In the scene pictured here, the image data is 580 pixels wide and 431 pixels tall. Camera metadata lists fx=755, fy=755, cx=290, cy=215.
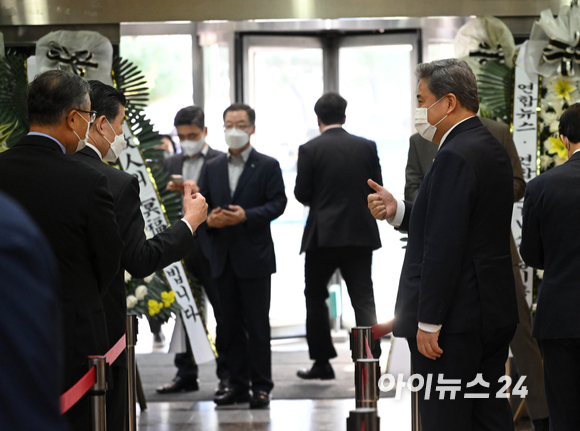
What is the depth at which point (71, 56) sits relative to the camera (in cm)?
418

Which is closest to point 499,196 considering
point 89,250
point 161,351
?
point 89,250

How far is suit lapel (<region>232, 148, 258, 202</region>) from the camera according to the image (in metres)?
4.41

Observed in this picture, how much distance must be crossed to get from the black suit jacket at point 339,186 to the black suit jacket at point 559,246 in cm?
194

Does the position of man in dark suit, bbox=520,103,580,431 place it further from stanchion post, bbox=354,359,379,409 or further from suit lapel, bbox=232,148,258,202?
suit lapel, bbox=232,148,258,202

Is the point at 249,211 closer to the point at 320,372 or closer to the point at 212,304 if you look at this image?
the point at 212,304

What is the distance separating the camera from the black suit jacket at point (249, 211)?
4.29 meters

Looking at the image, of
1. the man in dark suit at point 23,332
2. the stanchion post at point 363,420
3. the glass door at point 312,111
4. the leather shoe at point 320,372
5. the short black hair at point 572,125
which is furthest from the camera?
the glass door at point 312,111

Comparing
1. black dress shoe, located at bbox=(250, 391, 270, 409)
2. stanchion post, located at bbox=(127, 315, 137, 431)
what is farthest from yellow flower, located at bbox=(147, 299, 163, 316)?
stanchion post, located at bbox=(127, 315, 137, 431)

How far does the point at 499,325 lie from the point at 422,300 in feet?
0.85

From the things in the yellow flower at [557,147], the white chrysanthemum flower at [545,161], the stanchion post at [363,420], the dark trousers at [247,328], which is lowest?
the dark trousers at [247,328]

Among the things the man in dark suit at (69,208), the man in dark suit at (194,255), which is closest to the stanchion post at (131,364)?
the man in dark suit at (69,208)

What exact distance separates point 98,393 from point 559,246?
1.70 m

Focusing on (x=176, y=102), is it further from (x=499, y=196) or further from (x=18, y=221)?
(x=18, y=221)

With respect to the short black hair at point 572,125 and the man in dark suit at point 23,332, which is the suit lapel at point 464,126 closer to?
the short black hair at point 572,125
